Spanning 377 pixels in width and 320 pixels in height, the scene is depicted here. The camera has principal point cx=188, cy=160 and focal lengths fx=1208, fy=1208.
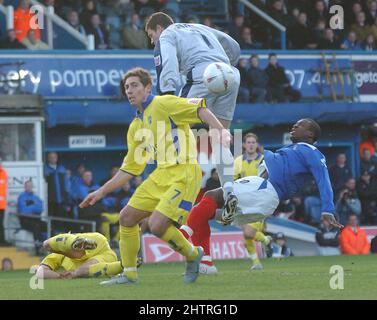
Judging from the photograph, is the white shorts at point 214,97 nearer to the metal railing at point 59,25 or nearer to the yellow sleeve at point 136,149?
the yellow sleeve at point 136,149

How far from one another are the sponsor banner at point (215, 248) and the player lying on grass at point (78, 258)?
866cm

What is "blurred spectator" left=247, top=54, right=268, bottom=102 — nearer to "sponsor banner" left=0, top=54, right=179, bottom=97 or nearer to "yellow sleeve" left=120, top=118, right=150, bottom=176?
"sponsor banner" left=0, top=54, right=179, bottom=97

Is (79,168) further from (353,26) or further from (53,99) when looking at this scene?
(353,26)

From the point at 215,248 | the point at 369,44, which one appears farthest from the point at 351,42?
the point at 215,248

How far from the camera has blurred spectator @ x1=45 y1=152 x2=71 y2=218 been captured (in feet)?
75.0

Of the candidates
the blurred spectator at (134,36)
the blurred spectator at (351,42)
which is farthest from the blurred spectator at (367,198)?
the blurred spectator at (134,36)

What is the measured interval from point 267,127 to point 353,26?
4.18 metres

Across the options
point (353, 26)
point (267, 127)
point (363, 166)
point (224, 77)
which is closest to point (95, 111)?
point (267, 127)

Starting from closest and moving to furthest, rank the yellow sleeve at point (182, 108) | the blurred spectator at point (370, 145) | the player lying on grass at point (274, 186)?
the yellow sleeve at point (182, 108) < the player lying on grass at point (274, 186) < the blurred spectator at point (370, 145)

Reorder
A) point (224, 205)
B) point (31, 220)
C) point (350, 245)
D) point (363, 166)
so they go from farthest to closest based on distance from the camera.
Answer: point (363, 166) < point (350, 245) < point (31, 220) < point (224, 205)

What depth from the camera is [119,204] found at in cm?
2311

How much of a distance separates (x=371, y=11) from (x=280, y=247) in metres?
9.56

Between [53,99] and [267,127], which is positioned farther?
[267,127]

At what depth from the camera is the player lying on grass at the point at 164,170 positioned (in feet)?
36.7
